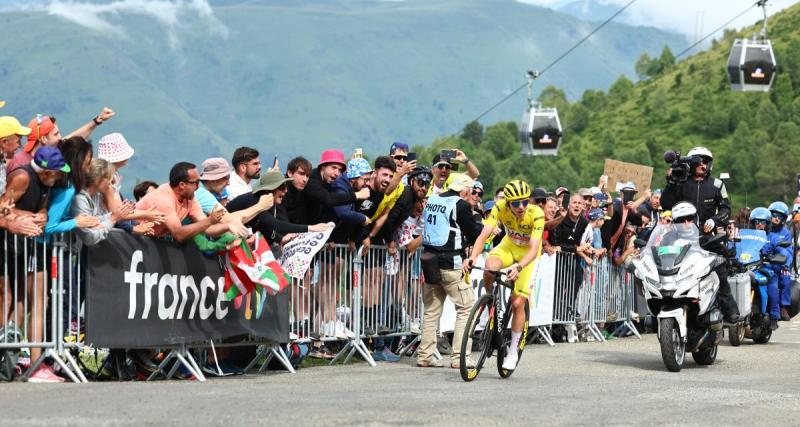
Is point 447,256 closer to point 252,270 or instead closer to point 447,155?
point 447,155

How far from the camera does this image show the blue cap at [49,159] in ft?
35.9

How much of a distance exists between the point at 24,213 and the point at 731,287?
9.33 metres

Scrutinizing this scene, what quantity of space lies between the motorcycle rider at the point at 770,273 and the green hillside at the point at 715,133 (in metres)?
142

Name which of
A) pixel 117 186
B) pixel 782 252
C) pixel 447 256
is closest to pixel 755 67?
pixel 782 252

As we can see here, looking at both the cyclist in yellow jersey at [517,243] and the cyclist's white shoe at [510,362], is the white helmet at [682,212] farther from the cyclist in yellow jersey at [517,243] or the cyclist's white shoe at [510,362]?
the cyclist's white shoe at [510,362]

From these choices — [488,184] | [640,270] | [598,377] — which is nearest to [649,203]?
[640,270]

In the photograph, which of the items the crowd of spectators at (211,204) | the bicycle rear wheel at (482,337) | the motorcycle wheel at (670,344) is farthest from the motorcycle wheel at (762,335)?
the bicycle rear wheel at (482,337)

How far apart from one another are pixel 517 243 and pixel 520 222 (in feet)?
0.91

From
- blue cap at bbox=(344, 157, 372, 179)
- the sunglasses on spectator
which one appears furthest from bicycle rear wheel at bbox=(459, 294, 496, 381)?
blue cap at bbox=(344, 157, 372, 179)

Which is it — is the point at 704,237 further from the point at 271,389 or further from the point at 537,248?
the point at 271,389

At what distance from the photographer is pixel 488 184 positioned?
19938 centimetres

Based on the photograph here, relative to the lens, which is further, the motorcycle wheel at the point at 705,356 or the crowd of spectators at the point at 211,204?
the motorcycle wheel at the point at 705,356

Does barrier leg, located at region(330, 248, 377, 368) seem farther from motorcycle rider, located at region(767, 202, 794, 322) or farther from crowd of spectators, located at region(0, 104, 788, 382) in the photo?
motorcycle rider, located at region(767, 202, 794, 322)

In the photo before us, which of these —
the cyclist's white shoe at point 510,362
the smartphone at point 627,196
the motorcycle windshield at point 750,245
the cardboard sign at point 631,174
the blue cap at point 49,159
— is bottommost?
the cyclist's white shoe at point 510,362
